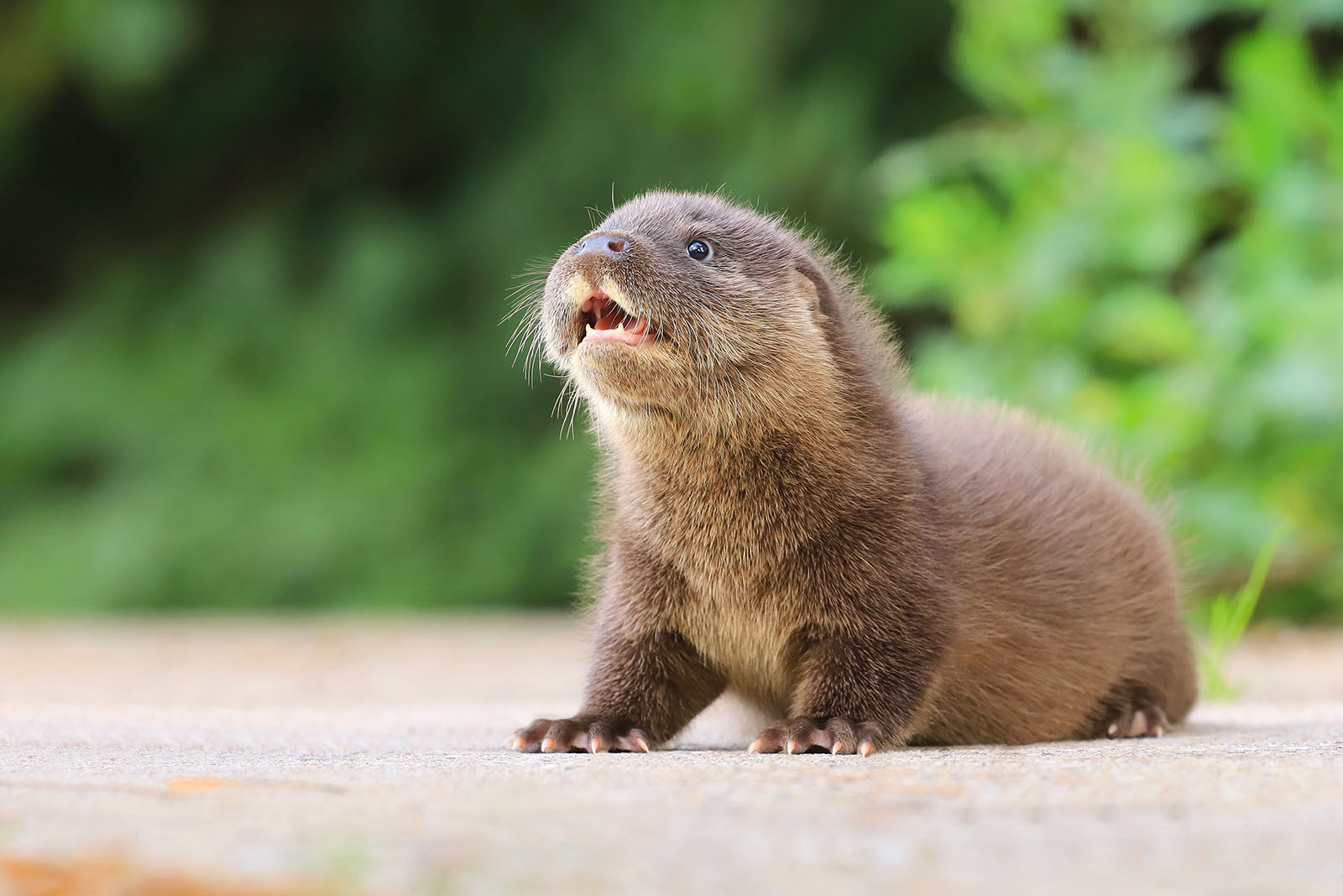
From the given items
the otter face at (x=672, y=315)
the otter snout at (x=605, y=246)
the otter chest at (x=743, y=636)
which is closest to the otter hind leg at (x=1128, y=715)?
the otter chest at (x=743, y=636)

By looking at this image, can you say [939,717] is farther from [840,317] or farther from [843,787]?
[843,787]

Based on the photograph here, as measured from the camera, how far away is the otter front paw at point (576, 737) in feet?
11.3

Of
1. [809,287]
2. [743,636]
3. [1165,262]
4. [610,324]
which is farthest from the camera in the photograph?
[1165,262]

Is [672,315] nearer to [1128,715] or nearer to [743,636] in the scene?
[743,636]

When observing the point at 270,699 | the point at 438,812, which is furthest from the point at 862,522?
the point at 270,699

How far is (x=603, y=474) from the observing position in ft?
13.6

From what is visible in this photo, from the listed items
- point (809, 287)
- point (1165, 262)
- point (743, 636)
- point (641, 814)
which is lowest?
point (641, 814)

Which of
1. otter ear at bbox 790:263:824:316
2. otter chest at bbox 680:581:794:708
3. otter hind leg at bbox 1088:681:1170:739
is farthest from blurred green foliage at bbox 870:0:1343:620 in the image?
otter chest at bbox 680:581:794:708

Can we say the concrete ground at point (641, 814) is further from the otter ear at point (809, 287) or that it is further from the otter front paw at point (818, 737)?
the otter ear at point (809, 287)

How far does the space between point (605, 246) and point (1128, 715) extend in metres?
1.77

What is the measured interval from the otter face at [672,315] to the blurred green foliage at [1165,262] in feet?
10.1

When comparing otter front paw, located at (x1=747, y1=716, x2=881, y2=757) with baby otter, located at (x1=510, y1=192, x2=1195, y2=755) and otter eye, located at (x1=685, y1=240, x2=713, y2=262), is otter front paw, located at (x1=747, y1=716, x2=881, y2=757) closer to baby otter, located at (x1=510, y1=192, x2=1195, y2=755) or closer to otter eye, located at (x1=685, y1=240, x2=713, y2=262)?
baby otter, located at (x1=510, y1=192, x2=1195, y2=755)

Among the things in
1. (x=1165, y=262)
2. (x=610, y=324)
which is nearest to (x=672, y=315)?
(x=610, y=324)

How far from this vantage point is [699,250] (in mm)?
3852
